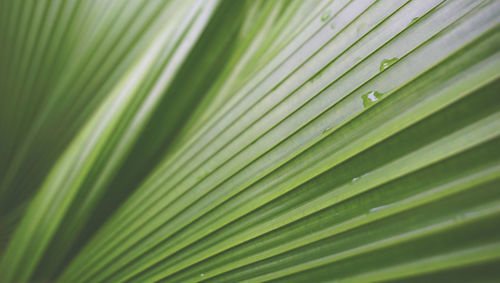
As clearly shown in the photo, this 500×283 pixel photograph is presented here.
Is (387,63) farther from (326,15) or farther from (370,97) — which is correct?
(326,15)

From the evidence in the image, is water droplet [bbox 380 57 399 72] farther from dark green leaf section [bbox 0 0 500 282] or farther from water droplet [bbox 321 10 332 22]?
water droplet [bbox 321 10 332 22]

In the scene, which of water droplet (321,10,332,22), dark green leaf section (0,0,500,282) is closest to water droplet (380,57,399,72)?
dark green leaf section (0,0,500,282)

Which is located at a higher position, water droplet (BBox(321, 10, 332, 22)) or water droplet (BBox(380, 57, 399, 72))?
water droplet (BBox(321, 10, 332, 22))

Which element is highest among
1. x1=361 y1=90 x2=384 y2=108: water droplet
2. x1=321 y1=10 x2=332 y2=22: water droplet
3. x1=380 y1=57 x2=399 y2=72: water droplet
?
x1=321 y1=10 x2=332 y2=22: water droplet

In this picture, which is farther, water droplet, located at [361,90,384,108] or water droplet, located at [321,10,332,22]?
water droplet, located at [321,10,332,22]

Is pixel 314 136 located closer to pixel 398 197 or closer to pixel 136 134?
pixel 398 197

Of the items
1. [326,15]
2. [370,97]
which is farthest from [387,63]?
[326,15]

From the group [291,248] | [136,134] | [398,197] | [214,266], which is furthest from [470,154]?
[136,134]
